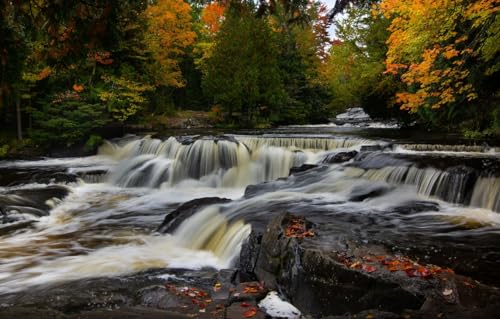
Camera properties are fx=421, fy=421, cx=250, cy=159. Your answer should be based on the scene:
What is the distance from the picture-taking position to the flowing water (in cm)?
649

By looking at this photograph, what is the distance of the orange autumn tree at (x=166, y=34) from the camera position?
21586 mm

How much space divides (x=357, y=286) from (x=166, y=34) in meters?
20.9

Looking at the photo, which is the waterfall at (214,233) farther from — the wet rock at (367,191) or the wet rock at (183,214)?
the wet rock at (367,191)

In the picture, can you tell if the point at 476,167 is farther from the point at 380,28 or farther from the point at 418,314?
the point at 380,28

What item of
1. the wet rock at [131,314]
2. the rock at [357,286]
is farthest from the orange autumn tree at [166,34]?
the wet rock at [131,314]

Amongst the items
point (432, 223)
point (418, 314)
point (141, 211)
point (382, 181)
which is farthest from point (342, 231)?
point (141, 211)

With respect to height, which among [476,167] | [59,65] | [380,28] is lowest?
[476,167]

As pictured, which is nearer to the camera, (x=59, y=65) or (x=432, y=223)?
(x=59, y=65)

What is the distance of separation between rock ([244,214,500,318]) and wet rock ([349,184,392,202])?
11.7ft

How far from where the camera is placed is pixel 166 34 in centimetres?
2269

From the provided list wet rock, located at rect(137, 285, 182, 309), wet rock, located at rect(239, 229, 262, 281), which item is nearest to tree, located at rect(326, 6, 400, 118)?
wet rock, located at rect(239, 229, 262, 281)

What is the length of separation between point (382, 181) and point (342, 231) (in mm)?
3747

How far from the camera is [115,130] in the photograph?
67.3ft

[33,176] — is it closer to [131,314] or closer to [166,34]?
[131,314]
